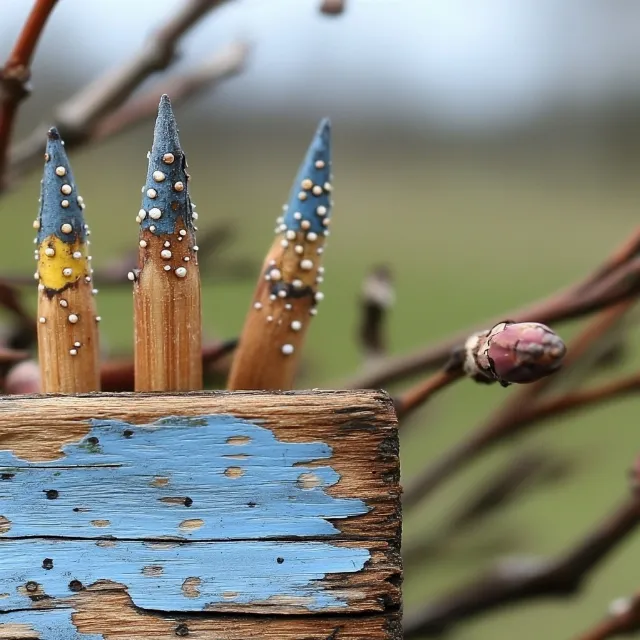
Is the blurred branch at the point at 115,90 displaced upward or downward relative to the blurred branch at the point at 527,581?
upward

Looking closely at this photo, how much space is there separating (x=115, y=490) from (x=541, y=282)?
7.25ft

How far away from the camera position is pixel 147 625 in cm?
27

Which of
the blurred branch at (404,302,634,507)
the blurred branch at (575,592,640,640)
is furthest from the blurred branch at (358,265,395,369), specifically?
the blurred branch at (575,592,640,640)

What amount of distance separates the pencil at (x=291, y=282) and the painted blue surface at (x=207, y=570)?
82mm

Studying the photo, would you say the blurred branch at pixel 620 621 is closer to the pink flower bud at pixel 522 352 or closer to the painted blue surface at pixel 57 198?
the pink flower bud at pixel 522 352

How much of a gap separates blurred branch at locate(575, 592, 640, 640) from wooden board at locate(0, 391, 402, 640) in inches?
8.1

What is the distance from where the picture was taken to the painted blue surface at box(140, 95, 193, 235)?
28cm

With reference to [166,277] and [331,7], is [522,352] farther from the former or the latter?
[331,7]

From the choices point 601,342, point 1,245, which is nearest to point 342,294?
point 1,245

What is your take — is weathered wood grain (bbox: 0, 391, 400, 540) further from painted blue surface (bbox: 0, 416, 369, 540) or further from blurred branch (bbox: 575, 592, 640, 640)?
blurred branch (bbox: 575, 592, 640, 640)

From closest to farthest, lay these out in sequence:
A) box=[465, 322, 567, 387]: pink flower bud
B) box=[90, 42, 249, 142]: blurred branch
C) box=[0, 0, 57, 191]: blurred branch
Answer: box=[465, 322, 567, 387]: pink flower bud → box=[0, 0, 57, 191]: blurred branch → box=[90, 42, 249, 142]: blurred branch

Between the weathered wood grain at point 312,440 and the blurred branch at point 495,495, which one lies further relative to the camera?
the blurred branch at point 495,495

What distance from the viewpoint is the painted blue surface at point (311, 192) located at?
318 millimetres

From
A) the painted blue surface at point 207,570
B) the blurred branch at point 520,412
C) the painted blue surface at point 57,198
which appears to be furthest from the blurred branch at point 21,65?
the blurred branch at point 520,412
